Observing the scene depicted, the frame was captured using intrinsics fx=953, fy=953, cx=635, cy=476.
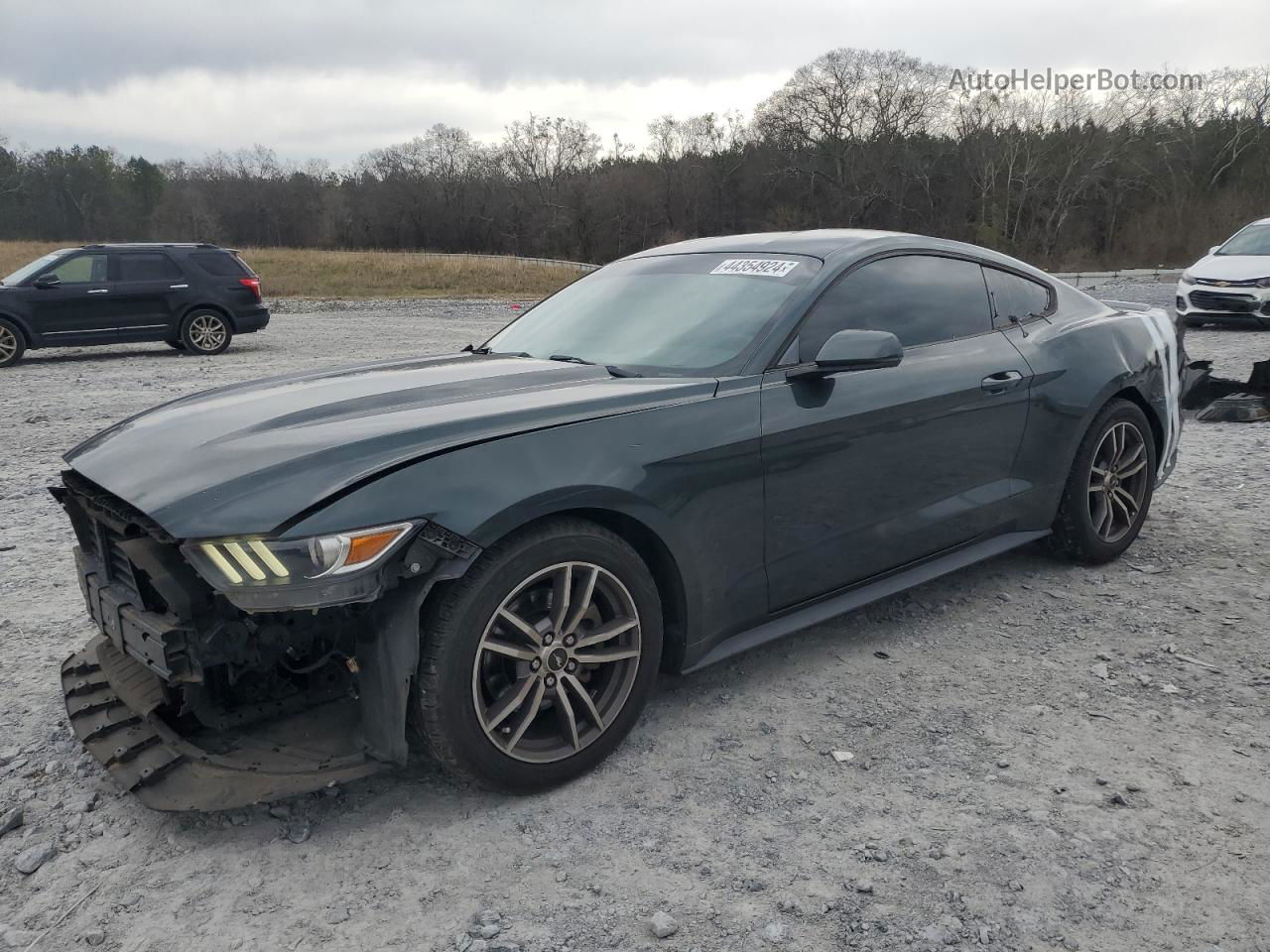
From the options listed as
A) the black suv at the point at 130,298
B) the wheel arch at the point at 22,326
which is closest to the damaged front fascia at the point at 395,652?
the black suv at the point at 130,298

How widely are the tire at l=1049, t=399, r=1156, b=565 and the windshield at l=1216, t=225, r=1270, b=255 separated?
37.8ft

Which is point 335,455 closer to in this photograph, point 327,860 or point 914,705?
point 327,860

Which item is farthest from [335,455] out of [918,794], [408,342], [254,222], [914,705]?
[254,222]

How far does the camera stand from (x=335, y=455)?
2514 millimetres

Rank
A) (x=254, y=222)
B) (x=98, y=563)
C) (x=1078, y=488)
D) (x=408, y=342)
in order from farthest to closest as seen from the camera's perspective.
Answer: (x=254, y=222), (x=408, y=342), (x=1078, y=488), (x=98, y=563)

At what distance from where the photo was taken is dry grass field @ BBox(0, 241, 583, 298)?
2930 cm

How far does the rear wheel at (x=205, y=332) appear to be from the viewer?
1430cm

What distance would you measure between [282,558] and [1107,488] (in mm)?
3841

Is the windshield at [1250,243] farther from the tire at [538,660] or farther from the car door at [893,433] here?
the tire at [538,660]

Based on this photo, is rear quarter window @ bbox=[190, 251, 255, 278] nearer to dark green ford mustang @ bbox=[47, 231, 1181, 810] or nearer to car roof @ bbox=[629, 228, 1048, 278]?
dark green ford mustang @ bbox=[47, 231, 1181, 810]

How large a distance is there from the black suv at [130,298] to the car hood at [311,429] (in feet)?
39.5

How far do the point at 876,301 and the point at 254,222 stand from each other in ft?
279

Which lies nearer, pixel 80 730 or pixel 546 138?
pixel 80 730

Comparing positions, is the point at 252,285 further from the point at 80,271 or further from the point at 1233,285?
the point at 1233,285
